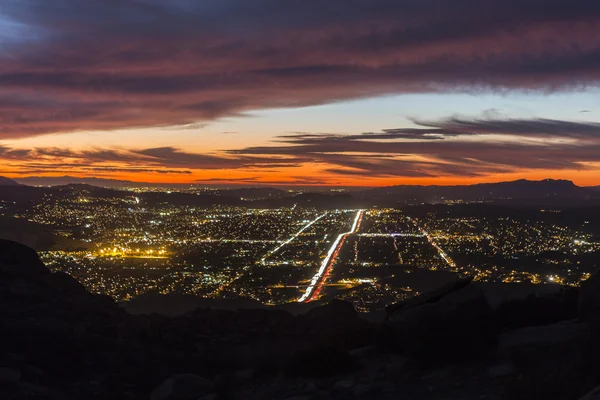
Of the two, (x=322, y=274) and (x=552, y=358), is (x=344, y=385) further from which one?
(x=322, y=274)

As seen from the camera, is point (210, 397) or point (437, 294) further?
point (437, 294)

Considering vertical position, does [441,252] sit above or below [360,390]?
below

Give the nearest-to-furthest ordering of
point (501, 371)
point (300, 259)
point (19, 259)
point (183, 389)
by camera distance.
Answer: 1. point (501, 371)
2. point (183, 389)
3. point (19, 259)
4. point (300, 259)

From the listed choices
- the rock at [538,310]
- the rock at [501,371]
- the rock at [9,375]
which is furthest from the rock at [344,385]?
the rock at [9,375]

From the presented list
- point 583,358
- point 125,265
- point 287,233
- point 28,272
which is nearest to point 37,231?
point 125,265

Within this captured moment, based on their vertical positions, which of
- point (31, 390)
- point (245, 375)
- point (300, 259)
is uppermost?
point (245, 375)

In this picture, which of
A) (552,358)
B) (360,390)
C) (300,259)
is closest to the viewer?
(552,358)

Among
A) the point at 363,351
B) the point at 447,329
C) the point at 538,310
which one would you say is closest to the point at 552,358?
the point at 447,329
